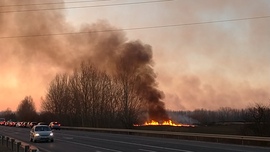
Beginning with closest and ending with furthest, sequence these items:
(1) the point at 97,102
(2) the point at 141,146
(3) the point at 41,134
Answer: (2) the point at 141,146
(3) the point at 41,134
(1) the point at 97,102

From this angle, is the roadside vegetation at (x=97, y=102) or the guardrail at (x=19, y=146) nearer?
the guardrail at (x=19, y=146)

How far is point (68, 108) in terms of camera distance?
9206 cm

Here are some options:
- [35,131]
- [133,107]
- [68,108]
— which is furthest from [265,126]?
[68,108]

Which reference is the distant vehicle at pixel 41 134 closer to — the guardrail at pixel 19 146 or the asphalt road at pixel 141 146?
the asphalt road at pixel 141 146

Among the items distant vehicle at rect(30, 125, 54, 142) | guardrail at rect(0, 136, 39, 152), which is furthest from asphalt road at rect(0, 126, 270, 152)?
guardrail at rect(0, 136, 39, 152)

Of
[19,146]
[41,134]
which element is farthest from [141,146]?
[41,134]

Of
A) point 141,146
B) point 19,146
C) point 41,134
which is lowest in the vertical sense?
point 141,146

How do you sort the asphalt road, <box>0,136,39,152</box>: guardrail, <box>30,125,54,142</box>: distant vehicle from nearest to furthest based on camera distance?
<box>0,136,39,152</box>: guardrail, the asphalt road, <box>30,125,54,142</box>: distant vehicle

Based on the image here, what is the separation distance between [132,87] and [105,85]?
1198 centimetres

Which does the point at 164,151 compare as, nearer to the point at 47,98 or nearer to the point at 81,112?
the point at 81,112

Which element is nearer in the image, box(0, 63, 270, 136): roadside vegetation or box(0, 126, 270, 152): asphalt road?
box(0, 126, 270, 152): asphalt road

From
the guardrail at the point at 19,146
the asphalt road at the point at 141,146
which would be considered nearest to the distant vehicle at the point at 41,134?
the asphalt road at the point at 141,146

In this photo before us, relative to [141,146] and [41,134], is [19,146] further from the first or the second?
[41,134]

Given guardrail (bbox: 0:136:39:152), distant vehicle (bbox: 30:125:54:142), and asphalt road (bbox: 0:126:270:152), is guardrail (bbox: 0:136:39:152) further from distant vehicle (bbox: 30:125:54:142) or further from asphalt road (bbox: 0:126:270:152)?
distant vehicle (bbox: 30:125:54:142)
